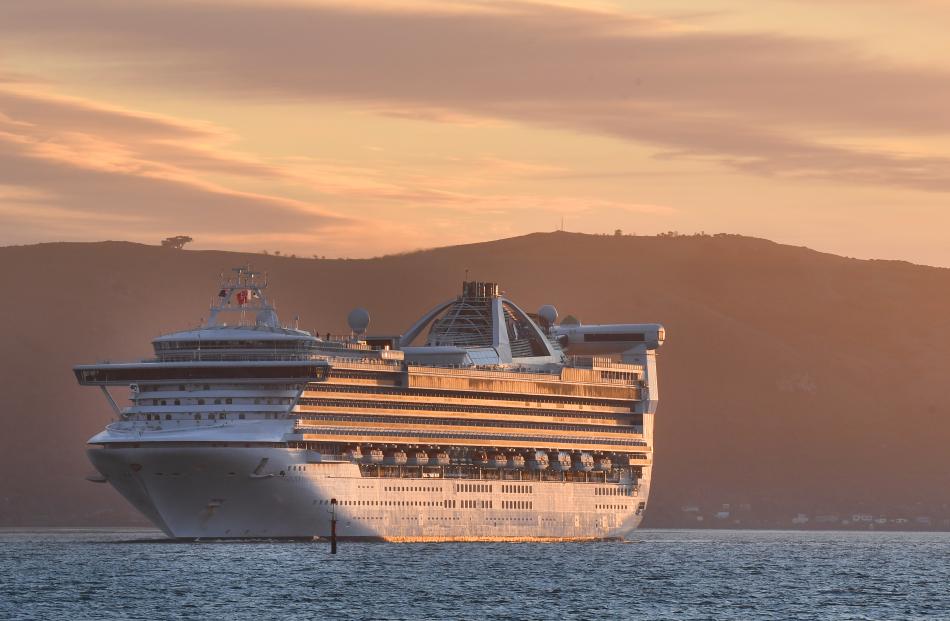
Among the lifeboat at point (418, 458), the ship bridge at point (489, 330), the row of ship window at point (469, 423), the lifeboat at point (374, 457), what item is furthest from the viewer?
the ship bridge at point (489, 330)

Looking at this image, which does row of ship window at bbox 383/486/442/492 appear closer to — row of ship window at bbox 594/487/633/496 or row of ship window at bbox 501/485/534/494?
row of ship window at bbox 501/485/534/494

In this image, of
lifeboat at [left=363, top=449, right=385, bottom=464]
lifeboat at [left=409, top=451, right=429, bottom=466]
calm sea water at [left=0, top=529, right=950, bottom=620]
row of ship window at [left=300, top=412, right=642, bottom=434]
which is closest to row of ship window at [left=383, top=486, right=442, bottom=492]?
lifeboat at [left=409, top=451, right=429, bottom=466]

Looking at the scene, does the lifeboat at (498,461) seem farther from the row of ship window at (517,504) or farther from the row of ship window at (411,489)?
the row of ship window at (411,489)

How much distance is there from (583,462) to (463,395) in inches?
620

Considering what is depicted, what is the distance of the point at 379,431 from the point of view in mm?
149625

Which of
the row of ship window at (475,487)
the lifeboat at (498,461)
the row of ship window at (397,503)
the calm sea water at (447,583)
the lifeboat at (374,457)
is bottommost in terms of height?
the calm sea water at (447,583)

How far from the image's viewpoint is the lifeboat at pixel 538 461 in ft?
540

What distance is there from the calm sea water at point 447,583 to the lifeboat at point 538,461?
24.3ft

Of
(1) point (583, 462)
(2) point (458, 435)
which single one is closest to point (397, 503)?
(2) point (458, 435)

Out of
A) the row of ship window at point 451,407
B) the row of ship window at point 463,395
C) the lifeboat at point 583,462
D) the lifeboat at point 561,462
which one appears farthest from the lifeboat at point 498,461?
the lifeboat at point 583,462

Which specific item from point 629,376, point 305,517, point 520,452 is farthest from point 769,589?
point 629,376

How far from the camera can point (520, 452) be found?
538ft

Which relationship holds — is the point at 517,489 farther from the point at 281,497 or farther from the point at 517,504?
the point at 281,497

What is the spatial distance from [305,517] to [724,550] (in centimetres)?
4343
